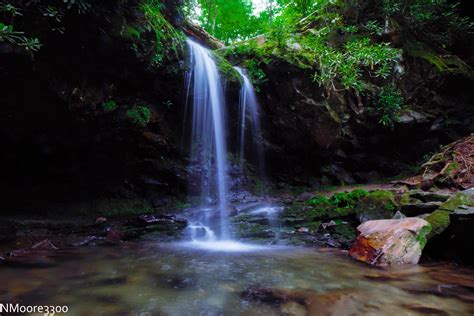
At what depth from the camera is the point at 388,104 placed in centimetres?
1004

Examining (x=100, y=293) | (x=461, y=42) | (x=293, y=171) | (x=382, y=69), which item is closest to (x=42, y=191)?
(x=100, y=293)

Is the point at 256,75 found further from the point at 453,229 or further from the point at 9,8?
the point at 453,229

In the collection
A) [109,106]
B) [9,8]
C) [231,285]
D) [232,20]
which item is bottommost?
[231,285]

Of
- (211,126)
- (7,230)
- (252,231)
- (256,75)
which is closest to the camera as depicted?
(7,230)

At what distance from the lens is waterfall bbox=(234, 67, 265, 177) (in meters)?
9.67

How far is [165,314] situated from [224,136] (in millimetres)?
7484

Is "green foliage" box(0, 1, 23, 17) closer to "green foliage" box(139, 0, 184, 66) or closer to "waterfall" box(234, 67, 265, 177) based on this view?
"green foliage" box(139, 0, 184, 66)

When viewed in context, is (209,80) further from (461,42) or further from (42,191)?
(461,42)

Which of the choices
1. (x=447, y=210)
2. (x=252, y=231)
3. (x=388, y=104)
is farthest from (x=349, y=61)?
(x=252, y=231)

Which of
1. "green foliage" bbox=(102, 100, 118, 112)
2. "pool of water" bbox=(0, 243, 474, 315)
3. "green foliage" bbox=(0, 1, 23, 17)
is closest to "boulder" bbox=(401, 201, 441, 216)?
"pool of water" bbox=(0, 243, 474, 315)

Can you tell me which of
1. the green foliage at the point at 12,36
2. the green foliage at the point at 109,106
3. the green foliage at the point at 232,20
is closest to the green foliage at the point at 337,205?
the green foliage at the point at 109,106

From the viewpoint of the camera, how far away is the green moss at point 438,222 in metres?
4.78

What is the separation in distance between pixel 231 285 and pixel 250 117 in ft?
23.2

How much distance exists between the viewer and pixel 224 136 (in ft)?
32.6
